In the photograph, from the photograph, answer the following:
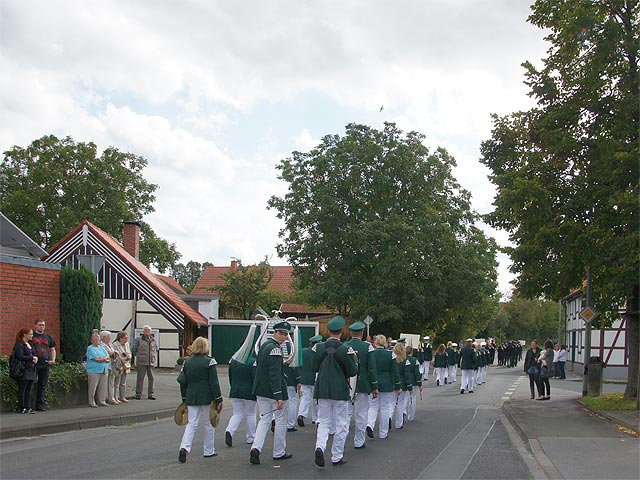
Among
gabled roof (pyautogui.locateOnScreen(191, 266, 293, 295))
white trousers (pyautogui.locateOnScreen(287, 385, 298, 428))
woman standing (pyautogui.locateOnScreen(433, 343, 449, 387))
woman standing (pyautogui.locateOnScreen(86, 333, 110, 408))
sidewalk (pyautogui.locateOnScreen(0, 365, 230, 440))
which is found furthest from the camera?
gabled roof (pyautogui.locateOnScreen(191, 266, 293, 295))

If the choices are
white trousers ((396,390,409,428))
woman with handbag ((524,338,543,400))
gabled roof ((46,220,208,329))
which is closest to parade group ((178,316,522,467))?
white trousers ((396,390,409,428))

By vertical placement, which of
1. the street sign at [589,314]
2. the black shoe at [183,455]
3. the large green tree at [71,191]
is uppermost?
the large green tree at [71,191]

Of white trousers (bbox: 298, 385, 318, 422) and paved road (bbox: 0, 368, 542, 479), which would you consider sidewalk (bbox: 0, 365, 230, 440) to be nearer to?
paved road (bbox: 0, 368, 542, 479)

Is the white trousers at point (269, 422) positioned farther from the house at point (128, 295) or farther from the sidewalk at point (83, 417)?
the house at point (128, 295)

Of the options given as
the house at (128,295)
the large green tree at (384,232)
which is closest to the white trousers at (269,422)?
the house at (128,295)

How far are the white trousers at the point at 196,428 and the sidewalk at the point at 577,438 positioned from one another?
4334 millimetres

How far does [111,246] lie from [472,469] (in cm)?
2673

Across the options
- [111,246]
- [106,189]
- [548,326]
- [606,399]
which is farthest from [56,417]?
[548,326]

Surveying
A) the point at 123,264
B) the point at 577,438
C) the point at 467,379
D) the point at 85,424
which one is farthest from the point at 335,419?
the point at 123,264

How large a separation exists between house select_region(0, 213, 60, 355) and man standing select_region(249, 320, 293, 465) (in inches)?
322

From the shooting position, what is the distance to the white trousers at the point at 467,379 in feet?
81.7

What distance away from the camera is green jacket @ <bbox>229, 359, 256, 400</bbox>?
10.5 meters

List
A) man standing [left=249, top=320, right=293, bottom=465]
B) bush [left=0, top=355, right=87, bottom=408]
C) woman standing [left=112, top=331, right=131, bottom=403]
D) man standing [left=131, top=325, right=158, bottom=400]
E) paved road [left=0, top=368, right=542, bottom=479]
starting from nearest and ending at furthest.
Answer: paved road [left=0, top=368, right=542, bottom=479], man standing [left=249, top=320, right=293, bottom=465], bush [left=0, top=355, right=87, bottom=408], woman standing [left=112, top=331, right=131, bottom=403], man standing [left=131, top=325, right=158, bottom=400]

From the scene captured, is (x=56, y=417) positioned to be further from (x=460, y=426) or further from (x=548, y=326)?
(x=548, y=326)
